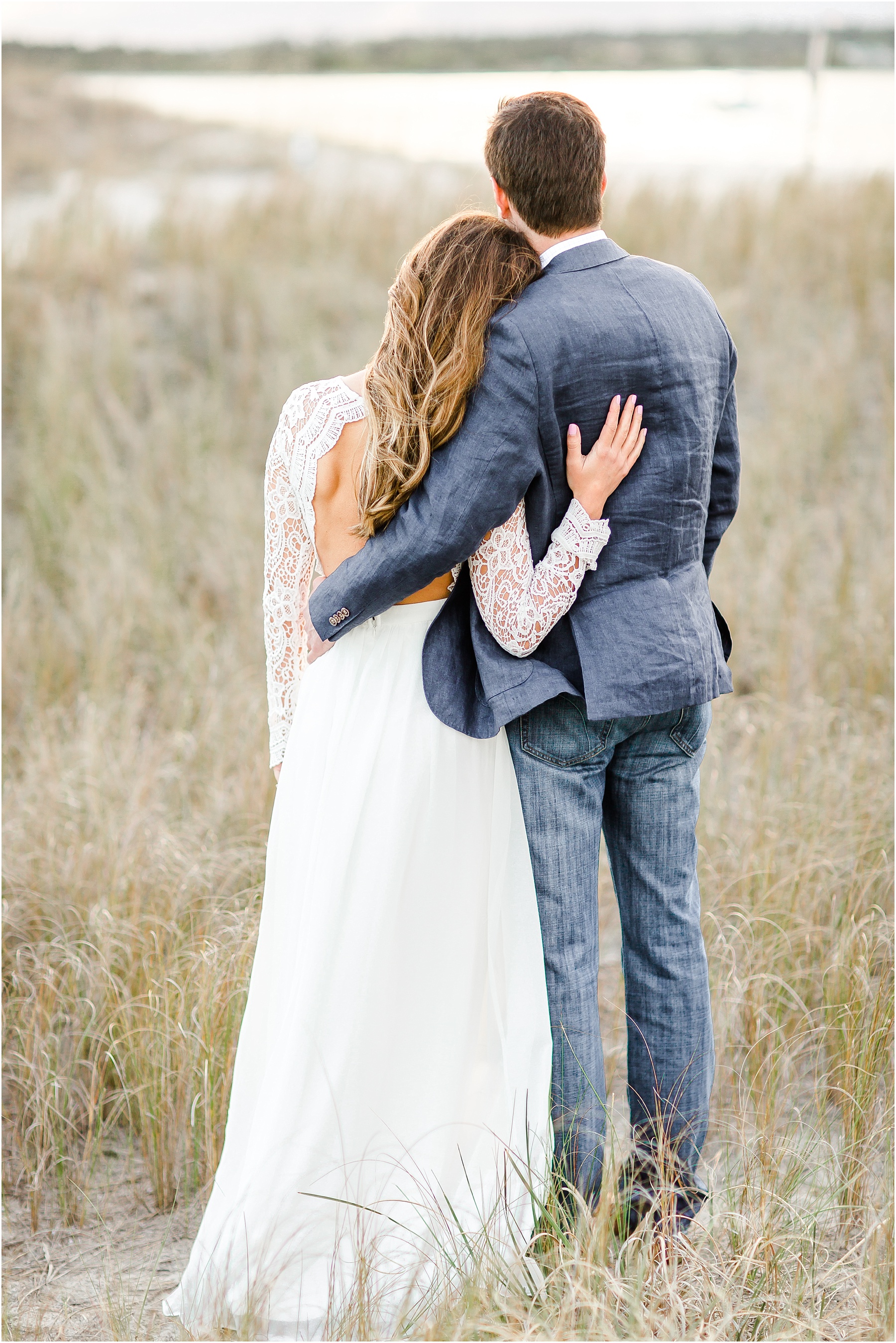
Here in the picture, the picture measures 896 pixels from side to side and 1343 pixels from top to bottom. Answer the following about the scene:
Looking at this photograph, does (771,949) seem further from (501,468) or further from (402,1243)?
(501,468)

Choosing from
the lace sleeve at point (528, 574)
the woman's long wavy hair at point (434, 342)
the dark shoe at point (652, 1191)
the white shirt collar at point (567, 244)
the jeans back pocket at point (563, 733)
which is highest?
the white shirt collar at point (567, 244)

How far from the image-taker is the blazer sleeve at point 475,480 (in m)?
1.70

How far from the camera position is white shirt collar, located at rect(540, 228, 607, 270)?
1.78 m

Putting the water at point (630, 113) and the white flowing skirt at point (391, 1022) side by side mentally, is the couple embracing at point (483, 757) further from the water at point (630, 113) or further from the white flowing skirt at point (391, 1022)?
the water at point (630, 113)

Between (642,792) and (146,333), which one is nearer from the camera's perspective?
(642,792)

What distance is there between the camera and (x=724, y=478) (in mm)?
2074

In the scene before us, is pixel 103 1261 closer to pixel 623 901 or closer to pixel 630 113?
pixel 623 901

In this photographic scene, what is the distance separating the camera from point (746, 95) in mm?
13094

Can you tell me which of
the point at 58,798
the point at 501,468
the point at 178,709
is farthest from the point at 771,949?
the point at 178,709

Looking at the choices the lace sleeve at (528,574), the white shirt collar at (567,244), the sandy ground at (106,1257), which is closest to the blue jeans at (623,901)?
the lace sleeve at (528,574)

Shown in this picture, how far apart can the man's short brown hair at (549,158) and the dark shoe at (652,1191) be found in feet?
5.32

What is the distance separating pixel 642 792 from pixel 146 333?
655cm

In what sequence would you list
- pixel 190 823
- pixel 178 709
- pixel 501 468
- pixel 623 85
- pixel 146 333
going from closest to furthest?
A: pixel 501 468 → pixel 190 823 → pixel 178 709 → pixel 146 333 → pixel 623 85

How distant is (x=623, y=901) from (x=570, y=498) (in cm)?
78
